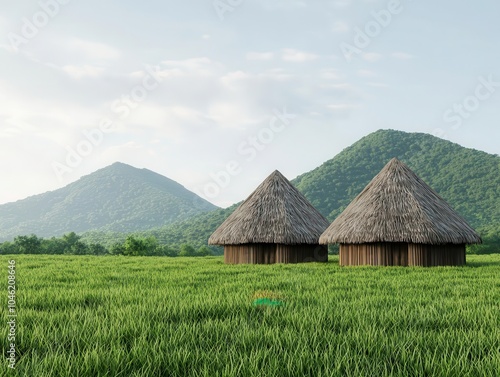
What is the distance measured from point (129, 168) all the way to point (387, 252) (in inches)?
4102

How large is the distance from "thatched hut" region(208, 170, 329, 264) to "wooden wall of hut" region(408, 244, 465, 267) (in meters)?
3.75

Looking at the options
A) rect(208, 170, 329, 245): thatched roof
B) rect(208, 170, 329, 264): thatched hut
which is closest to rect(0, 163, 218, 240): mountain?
rect(208, 170, 329, 245): thatched roof

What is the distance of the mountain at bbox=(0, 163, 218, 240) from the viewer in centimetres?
8862

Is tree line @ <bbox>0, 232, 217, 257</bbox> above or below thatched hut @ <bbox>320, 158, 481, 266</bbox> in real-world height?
below

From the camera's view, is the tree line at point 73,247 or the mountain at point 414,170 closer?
the tree line at point 73,247

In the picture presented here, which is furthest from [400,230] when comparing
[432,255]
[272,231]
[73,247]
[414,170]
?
[414,170]

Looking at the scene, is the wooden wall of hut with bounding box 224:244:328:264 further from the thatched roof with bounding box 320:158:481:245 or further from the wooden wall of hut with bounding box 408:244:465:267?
the wooden wall of hut with bounding box 408:244:465:267

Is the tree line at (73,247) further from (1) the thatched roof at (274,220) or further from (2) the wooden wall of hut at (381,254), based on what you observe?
(2) the wooden wall of hut at (381,254)

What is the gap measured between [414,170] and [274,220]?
4127 centimetres

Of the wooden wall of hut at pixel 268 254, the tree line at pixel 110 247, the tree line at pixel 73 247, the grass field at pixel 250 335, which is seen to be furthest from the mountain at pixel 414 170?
the grass field at pixel 250 335

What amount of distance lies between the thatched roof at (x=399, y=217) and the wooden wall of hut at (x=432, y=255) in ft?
1.77

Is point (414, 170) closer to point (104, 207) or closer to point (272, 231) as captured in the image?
point (272, 231)

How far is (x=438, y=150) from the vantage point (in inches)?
2354

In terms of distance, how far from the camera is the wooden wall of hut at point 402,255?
15273 millimetres
